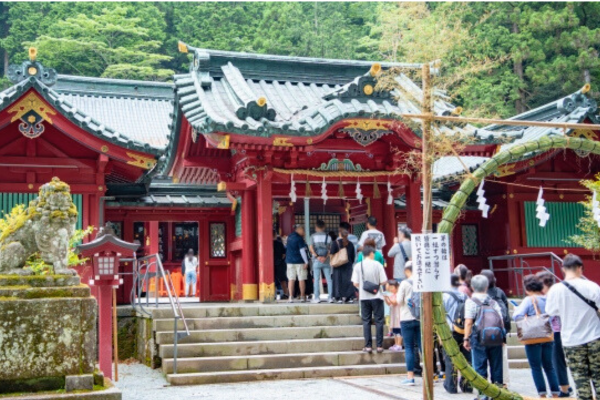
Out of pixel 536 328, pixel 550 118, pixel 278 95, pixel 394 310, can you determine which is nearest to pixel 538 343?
pixel 536 328

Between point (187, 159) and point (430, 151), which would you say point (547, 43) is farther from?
point (430, 151)

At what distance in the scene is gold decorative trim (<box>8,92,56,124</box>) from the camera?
42.2 ft

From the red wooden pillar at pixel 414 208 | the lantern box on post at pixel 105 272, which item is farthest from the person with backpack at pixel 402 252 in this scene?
the lantern box on post at pixel 105 272

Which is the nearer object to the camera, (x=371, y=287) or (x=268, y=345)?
(x=371, y=287)

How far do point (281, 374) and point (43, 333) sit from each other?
14.5 feet

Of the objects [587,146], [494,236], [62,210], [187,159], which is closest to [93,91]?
[187,159]

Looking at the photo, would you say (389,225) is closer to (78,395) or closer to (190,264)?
(190,264)

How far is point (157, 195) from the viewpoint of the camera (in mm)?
17422

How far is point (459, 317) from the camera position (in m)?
8.74

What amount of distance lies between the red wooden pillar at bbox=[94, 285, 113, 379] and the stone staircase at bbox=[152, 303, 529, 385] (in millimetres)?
1071

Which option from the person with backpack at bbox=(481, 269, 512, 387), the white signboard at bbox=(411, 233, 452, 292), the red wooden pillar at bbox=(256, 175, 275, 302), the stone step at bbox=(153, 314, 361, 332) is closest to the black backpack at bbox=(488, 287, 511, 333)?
the person with backpack at bbox=(481, 269, 512, 387)

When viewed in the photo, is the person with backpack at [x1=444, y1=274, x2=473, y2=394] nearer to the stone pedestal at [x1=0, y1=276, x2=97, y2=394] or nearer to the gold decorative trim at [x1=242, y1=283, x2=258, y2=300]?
the stone pedestal at [x1=0, y1=276, x2=97, y2=394]

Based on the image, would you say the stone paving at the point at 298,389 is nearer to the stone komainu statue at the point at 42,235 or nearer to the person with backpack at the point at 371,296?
the person with backpack at the point at 371,296

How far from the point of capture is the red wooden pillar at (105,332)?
9.19m
